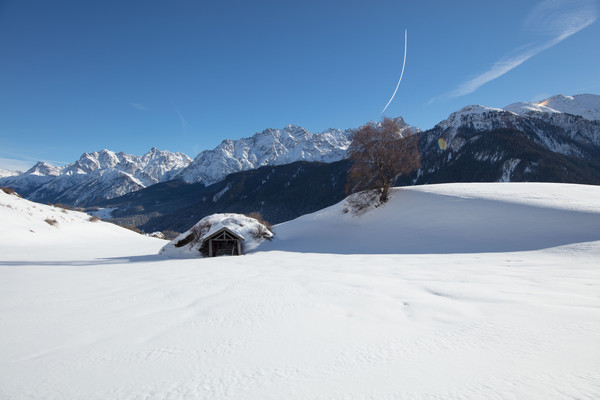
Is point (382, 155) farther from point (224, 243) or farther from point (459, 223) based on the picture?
point (224, 243)

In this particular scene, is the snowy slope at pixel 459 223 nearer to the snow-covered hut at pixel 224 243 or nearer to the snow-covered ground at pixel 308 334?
the snow-covered hut at pixel 224 243

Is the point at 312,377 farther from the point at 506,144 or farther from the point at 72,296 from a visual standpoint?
the point at 506,144

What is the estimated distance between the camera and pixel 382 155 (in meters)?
29.5

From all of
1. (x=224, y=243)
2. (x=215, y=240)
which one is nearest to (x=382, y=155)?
(x=224, y=243)

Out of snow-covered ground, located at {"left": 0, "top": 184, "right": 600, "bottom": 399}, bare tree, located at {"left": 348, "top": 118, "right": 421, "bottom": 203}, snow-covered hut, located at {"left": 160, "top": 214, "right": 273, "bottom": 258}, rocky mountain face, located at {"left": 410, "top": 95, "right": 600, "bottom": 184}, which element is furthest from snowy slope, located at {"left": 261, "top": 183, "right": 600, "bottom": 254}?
rocky mountain face, located at {"left": 410, "top": 95, "right": 600, "bottom": 184}

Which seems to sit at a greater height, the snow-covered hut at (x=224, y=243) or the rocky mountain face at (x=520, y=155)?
the rocky mountain face at (x=520, y=155)

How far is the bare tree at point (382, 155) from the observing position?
96.8 feet

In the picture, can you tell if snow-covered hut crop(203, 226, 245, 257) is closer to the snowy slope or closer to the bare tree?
the snowy slope

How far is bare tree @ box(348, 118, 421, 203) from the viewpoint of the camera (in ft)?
96.8

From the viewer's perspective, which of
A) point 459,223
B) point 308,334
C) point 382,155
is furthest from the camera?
point 382,155

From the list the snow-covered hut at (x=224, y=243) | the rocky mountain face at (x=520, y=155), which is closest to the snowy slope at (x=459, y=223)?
the snow-covered hut at (x=224, y=243)

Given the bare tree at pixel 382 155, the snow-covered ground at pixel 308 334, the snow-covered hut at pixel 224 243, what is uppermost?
the bare tree at pixel 382 155

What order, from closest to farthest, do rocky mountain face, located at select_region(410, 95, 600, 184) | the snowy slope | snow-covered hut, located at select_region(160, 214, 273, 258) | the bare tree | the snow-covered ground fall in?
1. the snow-covered ground
2. the snowy slope
3. snow-covered hut, located at select_region(160, 214, 273, 258)
4. the bare tree
5. rocky mountain face, located at select_region(410, 95, 600, 184)

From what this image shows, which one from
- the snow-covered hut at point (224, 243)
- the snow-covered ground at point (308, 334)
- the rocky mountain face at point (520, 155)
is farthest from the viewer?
the rocky mountain face at point (520, 155)
